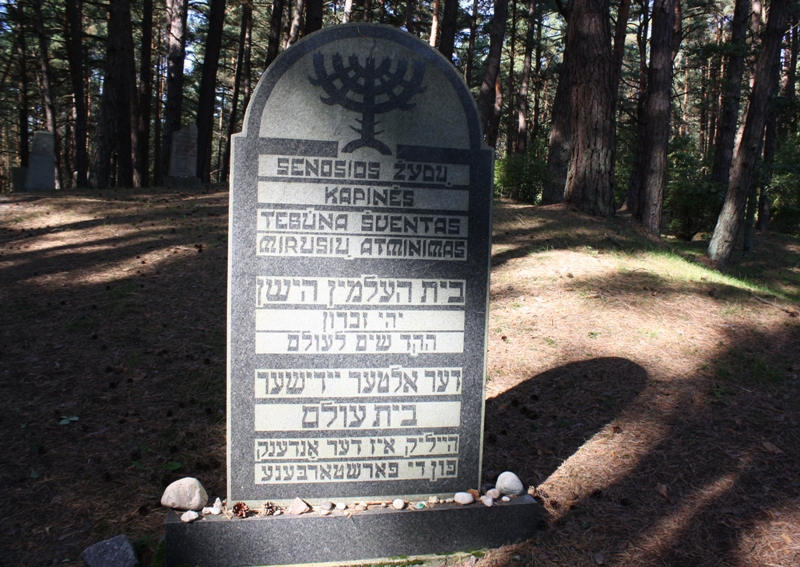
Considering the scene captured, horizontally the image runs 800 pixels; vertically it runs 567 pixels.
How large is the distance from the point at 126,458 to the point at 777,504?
4.23 meters

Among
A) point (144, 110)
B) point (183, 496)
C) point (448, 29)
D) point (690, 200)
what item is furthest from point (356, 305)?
point (144, 110)

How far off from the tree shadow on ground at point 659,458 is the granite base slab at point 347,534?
16cm

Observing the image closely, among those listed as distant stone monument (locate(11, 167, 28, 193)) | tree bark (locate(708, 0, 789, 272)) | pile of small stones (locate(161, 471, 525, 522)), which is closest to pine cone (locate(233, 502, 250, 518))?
pile of small stones (locate(161, 471, 525, 522))

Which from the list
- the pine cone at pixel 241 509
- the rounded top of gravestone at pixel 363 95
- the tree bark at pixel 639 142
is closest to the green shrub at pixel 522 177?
the tree bark at pixel 639 142

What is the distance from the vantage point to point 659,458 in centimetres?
418

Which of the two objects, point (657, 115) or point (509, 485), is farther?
point (657, 115)

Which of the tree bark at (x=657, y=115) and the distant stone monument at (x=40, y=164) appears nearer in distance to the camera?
the tree bark at (x=657, y=115)

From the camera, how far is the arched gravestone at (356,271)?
10.7 feet

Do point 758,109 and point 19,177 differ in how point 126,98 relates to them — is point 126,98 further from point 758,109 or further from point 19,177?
point 758,109

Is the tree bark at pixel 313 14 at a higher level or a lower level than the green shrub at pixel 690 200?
higher

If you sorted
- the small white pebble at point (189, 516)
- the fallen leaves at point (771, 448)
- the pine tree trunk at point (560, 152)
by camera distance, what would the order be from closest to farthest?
1. the small white pebble at point (189, 516)
2. the fallen leaves at point (771, 448)
3. the pine tree trunk at point (560, 152)

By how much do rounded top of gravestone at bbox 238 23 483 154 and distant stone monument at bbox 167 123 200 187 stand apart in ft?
41.6

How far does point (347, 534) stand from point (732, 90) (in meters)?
15.8

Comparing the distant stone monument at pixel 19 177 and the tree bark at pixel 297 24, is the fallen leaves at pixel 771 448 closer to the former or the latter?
the tree bark at pixel 297 24
